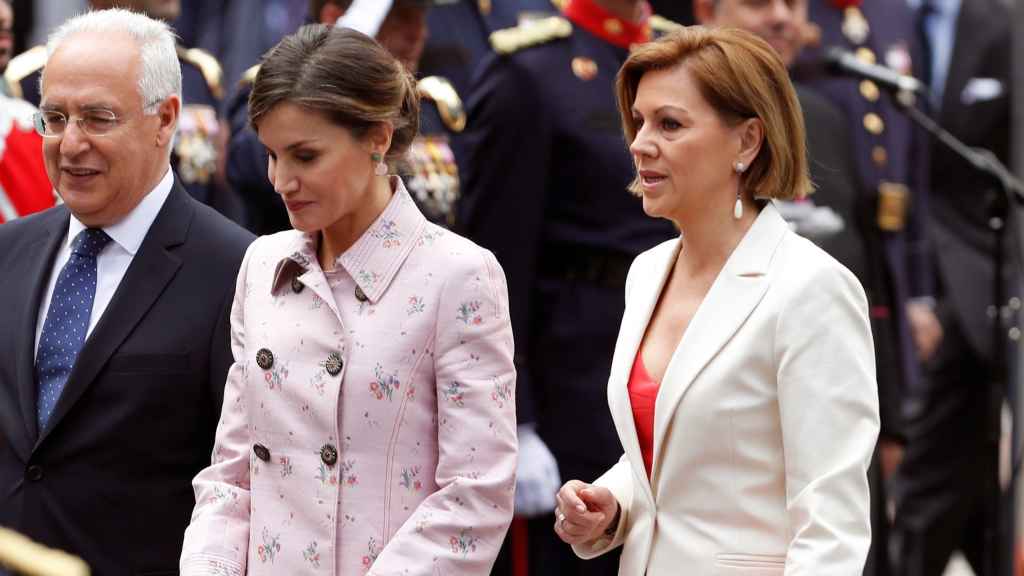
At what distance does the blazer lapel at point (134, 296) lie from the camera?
3.64 metres

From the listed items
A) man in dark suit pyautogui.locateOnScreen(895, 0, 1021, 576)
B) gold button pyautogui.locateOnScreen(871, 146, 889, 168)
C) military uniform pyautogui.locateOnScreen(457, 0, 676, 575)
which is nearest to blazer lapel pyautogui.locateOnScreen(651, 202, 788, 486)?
military uniform pyautogui.locateOnScreen(457, 0, 676, 575)

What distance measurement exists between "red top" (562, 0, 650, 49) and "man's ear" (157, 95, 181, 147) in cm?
143

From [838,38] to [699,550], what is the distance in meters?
4.18

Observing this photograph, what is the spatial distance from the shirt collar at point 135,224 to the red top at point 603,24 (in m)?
1.51

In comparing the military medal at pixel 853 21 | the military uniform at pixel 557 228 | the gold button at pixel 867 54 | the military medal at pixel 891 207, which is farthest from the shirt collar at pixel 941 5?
the military uniform at pixel 557 228

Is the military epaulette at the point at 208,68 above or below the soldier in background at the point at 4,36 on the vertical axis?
below

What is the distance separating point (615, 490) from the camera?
10.8 feet

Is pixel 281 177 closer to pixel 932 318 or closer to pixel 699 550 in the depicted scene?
pixel 699 550

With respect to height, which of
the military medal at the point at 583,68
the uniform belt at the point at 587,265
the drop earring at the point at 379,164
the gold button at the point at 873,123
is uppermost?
the military medal at the point at 583,68

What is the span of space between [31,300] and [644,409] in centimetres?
123

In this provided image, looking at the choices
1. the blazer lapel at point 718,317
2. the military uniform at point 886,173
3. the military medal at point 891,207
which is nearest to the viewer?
the blazer lapel at point 718,317

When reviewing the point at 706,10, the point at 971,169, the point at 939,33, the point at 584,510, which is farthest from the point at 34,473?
the point at 939,33

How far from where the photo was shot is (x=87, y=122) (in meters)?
3.77

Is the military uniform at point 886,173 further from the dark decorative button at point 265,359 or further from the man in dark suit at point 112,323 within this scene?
the dark decorative button at point 265,359
